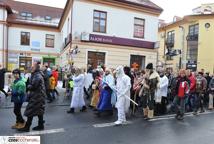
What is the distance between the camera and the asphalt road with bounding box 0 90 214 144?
19.2ft

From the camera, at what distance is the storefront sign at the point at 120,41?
1839cm

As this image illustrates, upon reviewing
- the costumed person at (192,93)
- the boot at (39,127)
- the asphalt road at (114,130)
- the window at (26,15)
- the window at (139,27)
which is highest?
the window at (26,15)

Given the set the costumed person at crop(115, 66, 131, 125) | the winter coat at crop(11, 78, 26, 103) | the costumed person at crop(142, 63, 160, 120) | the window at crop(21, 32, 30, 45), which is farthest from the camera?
the window at crop(21, 32, 30, 45)

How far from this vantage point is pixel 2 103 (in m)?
10.3

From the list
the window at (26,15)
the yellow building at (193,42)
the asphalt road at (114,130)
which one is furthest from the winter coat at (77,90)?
the window at (26,15)

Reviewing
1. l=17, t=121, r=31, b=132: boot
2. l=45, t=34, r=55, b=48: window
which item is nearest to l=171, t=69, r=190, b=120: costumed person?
l=17, t=121, r=31, b=132: boot

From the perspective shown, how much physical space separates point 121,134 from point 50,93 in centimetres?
608

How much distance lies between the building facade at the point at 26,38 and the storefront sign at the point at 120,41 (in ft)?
46.4

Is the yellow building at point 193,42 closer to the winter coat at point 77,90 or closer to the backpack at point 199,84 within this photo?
the backpack at point 199,84

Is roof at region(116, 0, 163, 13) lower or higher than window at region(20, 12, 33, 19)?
lower

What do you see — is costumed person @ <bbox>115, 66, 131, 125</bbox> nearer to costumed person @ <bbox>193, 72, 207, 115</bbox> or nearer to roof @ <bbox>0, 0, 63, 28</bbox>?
costumed person @ <bbox>193, 72, 207, 115</bbox>

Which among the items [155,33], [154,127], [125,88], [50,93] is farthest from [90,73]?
[155,33]

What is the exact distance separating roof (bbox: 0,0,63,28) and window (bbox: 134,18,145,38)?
16911mm

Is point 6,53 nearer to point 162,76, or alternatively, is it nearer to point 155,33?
point 155,33
